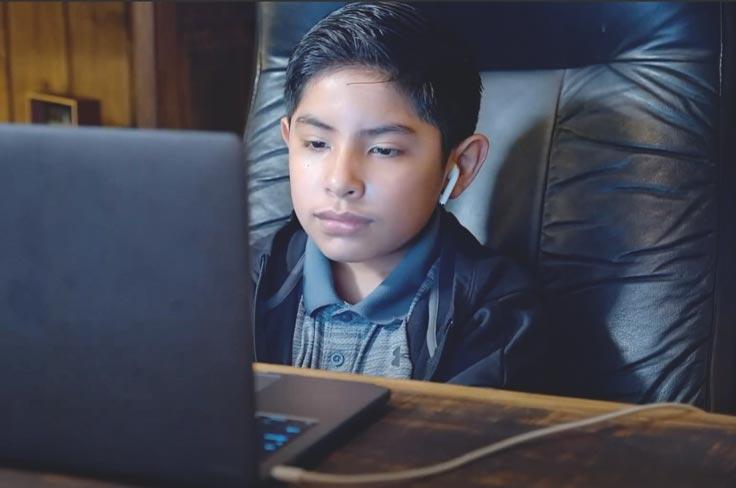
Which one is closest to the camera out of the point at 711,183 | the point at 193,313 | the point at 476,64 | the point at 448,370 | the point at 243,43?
the point at 193,313

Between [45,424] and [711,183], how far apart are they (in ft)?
2.93

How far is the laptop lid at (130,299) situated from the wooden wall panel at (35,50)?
1.85m

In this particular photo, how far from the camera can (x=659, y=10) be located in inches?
55.7

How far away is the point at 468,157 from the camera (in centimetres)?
140

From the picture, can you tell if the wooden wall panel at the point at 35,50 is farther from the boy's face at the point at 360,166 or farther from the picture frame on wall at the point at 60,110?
the boy's face at the point at 360,166

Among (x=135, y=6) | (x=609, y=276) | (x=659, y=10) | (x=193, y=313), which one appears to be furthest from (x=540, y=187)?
(x=135, y=6)

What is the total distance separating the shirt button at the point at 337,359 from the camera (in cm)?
132

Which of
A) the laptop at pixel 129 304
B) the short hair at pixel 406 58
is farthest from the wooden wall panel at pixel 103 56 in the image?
the laptop at pixel 129 304

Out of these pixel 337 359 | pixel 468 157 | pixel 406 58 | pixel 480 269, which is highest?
pixel 406 58

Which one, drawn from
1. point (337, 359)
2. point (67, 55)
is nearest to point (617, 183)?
point (337, 359)

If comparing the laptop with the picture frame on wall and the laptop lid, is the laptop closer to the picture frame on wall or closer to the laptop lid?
the laptop lid

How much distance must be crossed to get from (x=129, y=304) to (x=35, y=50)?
6.34 feet

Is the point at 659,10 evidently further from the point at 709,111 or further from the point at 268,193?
the point at 268,193

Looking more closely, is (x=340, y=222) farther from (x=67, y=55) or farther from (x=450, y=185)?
(x=67, y=55)
